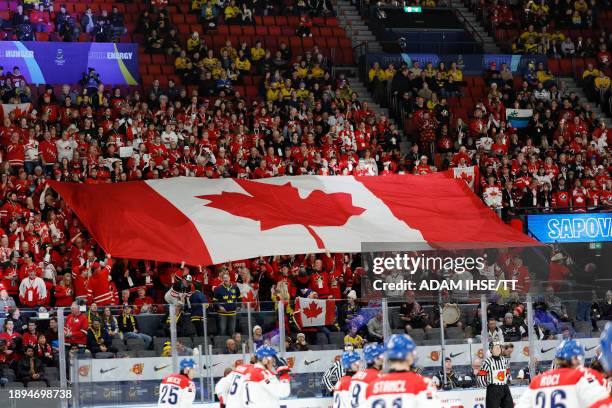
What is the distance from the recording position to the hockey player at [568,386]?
9.92 metres

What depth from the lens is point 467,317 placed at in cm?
1917

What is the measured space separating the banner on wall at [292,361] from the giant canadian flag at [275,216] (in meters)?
4.34

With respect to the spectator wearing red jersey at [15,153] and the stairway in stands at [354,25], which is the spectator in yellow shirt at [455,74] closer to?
the stairway in stands at [354,25]

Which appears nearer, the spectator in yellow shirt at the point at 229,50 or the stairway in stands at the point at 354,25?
the spectator in yellow shirt at the point at 229,50

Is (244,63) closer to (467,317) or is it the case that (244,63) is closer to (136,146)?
(136,146)

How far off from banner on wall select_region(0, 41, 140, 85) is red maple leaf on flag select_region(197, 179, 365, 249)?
20.5 ft

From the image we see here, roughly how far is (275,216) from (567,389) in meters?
14.8

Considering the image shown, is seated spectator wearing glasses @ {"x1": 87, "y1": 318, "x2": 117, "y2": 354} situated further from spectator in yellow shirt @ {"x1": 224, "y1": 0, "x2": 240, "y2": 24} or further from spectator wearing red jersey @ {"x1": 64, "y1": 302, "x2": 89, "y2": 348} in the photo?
spectator in yellow shirt @ {"x1": 224, "y1": 0, "x2": 240, "y2": 24}

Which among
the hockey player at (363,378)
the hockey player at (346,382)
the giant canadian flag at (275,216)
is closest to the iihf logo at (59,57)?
the giant canadian flag at (275,216)

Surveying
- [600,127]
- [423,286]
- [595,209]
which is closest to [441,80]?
[600,127]

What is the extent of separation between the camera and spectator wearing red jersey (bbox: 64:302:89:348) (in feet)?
58.7

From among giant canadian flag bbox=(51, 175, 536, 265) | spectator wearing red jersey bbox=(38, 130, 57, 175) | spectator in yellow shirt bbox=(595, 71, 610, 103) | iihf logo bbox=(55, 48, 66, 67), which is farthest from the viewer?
spectator in yellow shirt bbox=(595, 71, 610, 103)

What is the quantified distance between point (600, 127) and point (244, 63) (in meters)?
9.76

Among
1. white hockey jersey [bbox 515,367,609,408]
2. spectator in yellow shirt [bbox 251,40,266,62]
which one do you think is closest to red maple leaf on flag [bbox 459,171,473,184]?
spectator in yellow shirt [bbox 251,40,266,62]
